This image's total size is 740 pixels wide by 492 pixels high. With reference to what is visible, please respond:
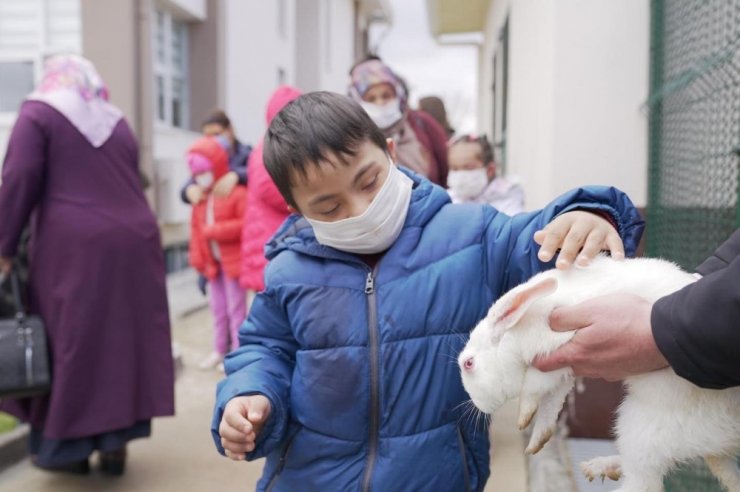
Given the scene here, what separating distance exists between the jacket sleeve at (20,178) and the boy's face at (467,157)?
1963 mm

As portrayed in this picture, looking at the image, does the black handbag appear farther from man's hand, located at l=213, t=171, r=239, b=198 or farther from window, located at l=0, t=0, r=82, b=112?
window, located at l=0, t=0, r=82, b=112

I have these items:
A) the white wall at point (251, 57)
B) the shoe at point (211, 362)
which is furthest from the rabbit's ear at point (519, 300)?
the white wall at point (251, 57)

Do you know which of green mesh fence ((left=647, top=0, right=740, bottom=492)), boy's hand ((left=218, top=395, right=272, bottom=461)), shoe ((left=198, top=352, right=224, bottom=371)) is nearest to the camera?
boy's hand ((left=218, top=395, right=272, bottom=461))

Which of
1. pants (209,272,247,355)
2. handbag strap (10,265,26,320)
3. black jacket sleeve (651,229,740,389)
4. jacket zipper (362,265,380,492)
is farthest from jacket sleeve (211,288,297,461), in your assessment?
pants (209,272,247,355)

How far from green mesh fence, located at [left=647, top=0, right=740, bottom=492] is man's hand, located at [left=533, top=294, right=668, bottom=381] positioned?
1348 millimetres

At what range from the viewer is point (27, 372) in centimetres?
323

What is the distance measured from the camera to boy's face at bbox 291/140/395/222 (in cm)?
155

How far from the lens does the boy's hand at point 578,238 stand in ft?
4.00

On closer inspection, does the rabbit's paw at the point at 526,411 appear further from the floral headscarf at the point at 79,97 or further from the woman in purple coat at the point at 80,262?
the floral headscarf at the point at 79,97

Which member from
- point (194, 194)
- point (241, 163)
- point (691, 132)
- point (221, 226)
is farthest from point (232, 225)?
point (691, 132)

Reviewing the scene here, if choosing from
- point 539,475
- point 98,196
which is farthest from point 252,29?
point 539,475

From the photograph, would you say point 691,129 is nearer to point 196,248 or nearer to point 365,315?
point 365,315

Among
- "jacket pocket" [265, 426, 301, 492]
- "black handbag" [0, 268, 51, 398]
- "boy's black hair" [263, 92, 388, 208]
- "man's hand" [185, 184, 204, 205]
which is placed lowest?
"black handbag" [0, 268, 51, 398]

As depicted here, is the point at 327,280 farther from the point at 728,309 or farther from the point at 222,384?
the point at 728,309
